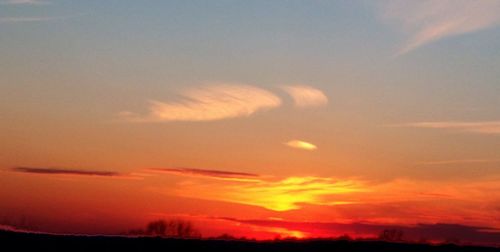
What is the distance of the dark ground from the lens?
36.0 m

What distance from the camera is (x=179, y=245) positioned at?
3622 cm

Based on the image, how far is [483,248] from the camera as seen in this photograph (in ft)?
121

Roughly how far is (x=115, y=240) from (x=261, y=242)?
14.6 ft

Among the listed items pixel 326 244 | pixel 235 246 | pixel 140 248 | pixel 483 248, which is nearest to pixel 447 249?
pixel 483 248

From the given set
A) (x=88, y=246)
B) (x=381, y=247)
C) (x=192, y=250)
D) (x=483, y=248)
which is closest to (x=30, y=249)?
(x=88, y=246)

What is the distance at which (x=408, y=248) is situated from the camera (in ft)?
120

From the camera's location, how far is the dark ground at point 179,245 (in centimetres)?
3603

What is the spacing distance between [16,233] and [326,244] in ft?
31.4

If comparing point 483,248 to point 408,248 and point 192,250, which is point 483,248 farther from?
point 192,250

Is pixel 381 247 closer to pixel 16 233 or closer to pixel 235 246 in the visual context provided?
pixel 235 246

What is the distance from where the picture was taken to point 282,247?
120ft

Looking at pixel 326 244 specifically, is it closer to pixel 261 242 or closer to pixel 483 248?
pixel 261 242

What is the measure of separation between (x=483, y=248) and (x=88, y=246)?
11.9 meters

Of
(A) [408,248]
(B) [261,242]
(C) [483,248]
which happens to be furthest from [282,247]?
(C) [483,248]
